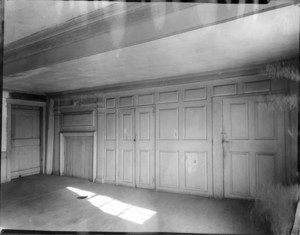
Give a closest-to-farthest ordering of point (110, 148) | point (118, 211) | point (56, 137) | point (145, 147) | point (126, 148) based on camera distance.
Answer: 1. point (118, 211)
2. point (145, 147)
3. point (126, 148)
4. point (110, 148)
5. point (56, 137)

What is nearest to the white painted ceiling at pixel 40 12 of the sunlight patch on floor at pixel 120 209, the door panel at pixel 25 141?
the sunlight patch on floor at pixel 120 209

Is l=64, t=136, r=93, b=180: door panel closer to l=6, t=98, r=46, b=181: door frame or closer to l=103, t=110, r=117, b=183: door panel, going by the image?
l=103, t=110, r=117, b=183: door panel

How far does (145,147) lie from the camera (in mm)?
4895

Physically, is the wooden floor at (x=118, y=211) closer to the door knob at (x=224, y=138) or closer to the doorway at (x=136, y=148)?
the doorway at (x=136, y=148)

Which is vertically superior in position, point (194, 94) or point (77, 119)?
point (194, 94)

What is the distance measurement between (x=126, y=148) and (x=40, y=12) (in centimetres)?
374

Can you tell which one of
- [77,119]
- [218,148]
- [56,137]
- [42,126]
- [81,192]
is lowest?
[81,192]

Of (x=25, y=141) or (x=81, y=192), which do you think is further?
(x=25, y=141)

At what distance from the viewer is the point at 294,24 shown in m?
2.09

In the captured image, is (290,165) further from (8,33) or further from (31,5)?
(8,33)

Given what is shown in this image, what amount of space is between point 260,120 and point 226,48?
1699 millimetres

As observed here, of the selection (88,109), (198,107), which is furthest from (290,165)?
(88,109)

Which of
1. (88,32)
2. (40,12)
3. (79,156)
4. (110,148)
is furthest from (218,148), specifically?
(79,156)

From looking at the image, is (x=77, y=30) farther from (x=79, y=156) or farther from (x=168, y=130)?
(x=79, y=156)
